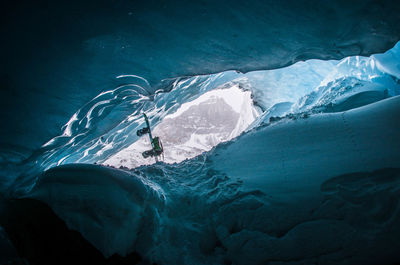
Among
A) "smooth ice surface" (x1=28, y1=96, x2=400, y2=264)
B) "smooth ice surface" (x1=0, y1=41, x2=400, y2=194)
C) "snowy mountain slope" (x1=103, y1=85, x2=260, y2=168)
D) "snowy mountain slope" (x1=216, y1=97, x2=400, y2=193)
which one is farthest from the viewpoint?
"snowy mountain slope" (x1=103, y1=85, x2=260, y2=168)

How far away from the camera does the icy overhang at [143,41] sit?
2.03 metres

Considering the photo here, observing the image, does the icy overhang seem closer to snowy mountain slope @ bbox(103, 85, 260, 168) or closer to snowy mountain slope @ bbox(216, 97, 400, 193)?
snowy mountain slope @ bbox(216, 97, 400, 193)

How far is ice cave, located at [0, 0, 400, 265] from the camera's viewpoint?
1423 millimetres

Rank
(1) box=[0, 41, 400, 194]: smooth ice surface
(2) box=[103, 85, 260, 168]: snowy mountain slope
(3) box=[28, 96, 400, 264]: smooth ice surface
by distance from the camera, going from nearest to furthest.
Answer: (3) box=[28, 96, 400, 264]: smooth ice surface, (1) box=[0, 41, 400, 194]: smooth ice surface, (2) box=[103, 85, 260, 168]: snowy mountain slope

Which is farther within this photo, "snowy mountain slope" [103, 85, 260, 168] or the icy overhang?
"snowy mountain slope" [103, 85, 260, 168]

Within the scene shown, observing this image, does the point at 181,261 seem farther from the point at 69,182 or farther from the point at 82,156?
the point at 82,156

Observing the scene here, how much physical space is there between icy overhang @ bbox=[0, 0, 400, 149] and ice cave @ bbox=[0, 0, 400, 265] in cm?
2

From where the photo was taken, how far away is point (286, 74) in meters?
5.98

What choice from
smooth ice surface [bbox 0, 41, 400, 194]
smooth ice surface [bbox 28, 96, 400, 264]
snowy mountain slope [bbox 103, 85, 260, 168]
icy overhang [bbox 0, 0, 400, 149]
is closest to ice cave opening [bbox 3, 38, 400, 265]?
smooth ice surface [bbox 28, 96, 400, 264]

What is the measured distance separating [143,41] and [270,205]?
2.65m

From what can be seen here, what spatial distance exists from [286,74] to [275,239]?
5733 mm

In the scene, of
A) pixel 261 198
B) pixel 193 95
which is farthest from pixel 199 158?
pixel 193 95

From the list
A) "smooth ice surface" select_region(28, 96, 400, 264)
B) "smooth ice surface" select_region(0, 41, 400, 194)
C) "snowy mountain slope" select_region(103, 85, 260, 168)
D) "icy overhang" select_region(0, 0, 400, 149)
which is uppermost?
"snowy mountain slope" select_region(103, 85, 260, 168)

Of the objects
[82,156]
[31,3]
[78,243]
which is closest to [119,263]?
[78,243]
